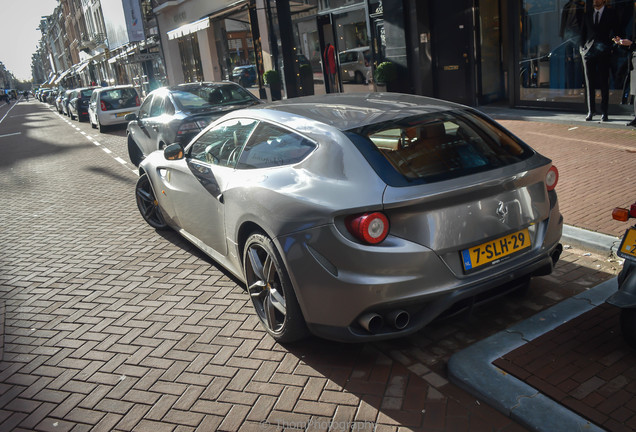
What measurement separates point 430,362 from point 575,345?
2.77 ft

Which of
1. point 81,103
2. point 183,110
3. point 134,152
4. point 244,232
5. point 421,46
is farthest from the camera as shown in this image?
point 81,103

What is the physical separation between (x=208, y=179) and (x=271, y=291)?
1245 millimetres

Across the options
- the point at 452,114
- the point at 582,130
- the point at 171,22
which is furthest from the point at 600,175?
the point at 171,22

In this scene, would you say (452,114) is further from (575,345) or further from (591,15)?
Result: (591,15)

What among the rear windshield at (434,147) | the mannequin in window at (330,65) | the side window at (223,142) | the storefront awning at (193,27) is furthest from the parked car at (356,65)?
the rear windshield at (434,147)

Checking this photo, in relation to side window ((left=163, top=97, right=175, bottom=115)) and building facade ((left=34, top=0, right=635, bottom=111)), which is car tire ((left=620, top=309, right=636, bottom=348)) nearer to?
building facade ((left=34, top=0, right=635, bottom=111))

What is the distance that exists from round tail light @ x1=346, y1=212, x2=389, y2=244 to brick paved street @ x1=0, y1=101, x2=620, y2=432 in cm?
76

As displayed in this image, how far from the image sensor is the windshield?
30.7 feet

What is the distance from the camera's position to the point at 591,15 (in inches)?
352

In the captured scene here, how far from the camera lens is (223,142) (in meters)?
4.34

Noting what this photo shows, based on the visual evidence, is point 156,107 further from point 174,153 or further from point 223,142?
point 223,142

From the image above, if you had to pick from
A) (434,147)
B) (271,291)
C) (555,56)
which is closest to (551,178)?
(434,147)

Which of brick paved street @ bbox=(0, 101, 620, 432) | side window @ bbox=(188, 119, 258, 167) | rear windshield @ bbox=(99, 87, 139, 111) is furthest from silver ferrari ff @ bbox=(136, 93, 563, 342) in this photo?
rear windshield @ bbox=(99, 87, 139, 111)

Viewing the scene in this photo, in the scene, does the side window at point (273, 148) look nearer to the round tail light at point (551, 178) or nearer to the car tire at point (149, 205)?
the round tail light at point (551, 178)
